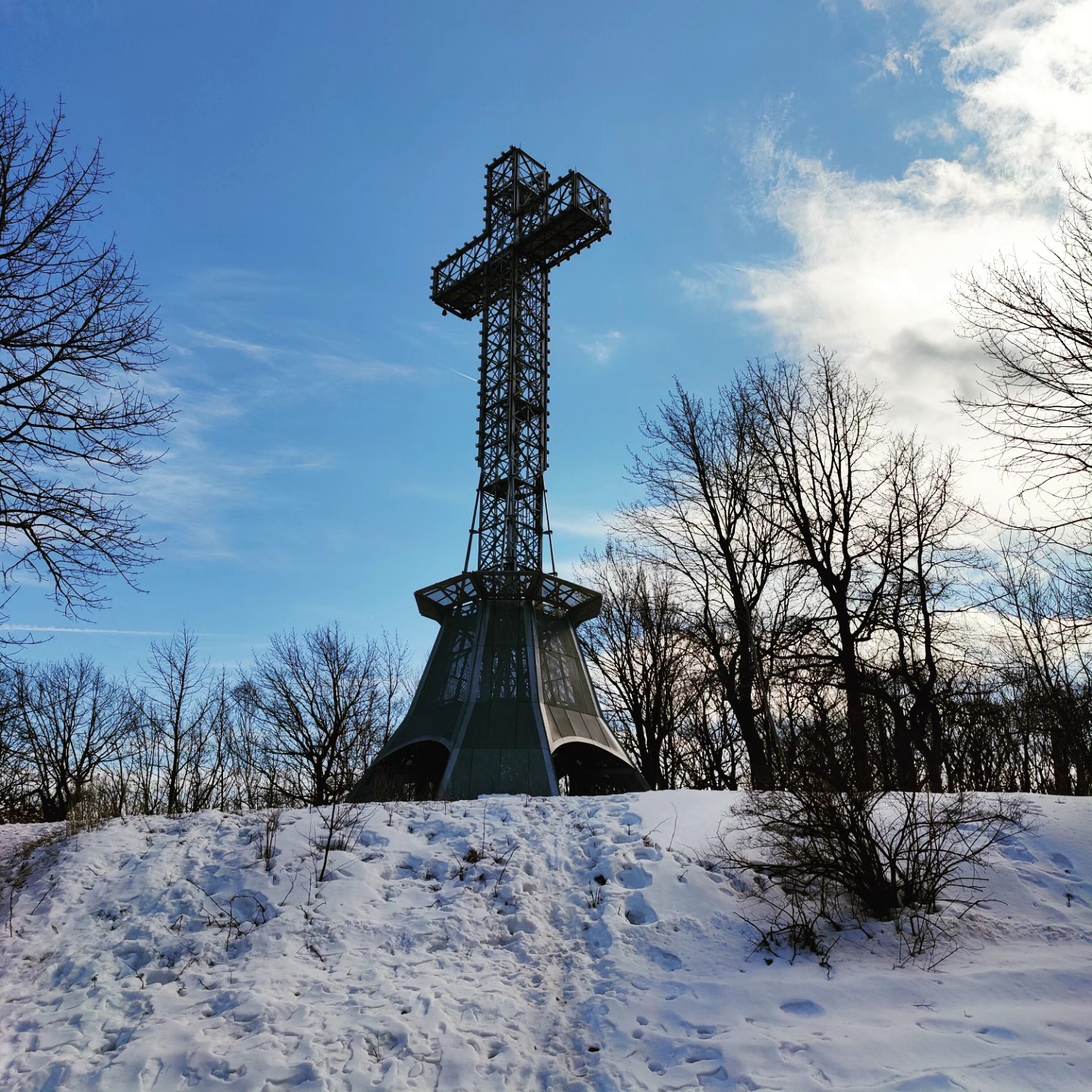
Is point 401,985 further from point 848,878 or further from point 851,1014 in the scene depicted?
point 848,878

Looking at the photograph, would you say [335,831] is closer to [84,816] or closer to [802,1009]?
[84,816]

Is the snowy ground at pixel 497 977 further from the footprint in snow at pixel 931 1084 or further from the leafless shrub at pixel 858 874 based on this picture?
the leafless shrub at pixel 858 874

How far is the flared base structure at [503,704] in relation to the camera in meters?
19.2

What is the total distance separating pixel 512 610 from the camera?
22.6 metres

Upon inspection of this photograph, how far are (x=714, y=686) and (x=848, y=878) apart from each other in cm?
1310

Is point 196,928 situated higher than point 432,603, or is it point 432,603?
point 432,603

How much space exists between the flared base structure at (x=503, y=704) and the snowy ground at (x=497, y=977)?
10.4m

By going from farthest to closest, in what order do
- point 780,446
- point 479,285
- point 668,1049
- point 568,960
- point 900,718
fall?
1. point 479,285
2. point 780,446
3. point 900,718
4. point 568,960
5. point 668,1049

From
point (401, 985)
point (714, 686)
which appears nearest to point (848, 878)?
point (401, 985)

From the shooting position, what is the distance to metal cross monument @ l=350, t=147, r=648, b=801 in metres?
19.8

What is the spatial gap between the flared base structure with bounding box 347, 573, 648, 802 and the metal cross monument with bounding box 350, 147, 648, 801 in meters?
0.04

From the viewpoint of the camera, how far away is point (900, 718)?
45.5ft

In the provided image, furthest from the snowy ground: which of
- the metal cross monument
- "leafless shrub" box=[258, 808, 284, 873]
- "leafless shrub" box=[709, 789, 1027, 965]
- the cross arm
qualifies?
the cross arm

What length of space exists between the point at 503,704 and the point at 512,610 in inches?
125
